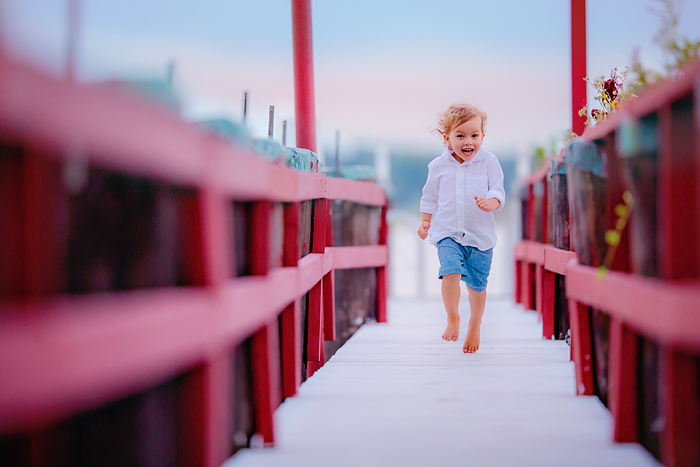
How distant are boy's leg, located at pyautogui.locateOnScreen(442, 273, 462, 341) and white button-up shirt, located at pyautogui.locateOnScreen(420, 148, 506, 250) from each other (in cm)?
18

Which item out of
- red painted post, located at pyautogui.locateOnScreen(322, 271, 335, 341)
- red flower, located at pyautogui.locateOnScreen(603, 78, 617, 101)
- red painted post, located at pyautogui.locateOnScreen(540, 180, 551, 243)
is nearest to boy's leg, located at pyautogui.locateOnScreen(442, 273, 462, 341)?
red painted post, located at pyautogui.locateOnScreen(322, 271, 335, 341)

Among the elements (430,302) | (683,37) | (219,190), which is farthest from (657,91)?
(430,302)

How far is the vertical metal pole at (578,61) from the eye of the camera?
288 cm

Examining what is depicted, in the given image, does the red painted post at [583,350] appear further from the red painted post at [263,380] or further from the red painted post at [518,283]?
the red painted post at [518,283]

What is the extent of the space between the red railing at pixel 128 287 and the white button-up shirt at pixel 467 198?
4.13 feet

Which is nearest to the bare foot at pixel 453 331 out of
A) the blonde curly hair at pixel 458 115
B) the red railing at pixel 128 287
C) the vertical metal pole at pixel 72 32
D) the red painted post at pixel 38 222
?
the blonde curly hair at pixel 458 115

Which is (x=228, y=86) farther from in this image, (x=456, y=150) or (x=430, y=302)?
(x=430, y=302)

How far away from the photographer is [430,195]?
2668mm

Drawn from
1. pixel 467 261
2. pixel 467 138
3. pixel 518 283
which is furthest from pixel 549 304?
pixel 518 283

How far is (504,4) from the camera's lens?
4.20 meters

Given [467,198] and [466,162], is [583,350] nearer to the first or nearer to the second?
[467,198]

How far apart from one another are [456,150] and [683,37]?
1.24m

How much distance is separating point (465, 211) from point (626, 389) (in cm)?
140

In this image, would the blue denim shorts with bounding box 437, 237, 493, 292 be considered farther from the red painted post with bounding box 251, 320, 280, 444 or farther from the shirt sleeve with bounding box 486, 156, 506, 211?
the red painted post with bounding box 251, 320, 280, 444
